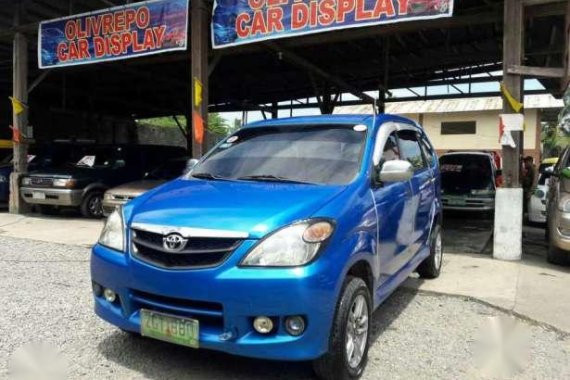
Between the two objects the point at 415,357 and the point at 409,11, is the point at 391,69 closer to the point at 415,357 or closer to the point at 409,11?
the point at 409,11

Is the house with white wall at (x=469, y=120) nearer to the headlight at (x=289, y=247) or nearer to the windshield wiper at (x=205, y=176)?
the windshield wiper at (x=205, y=176)

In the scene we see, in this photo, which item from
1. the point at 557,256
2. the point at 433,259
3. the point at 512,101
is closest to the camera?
the point at 433,259

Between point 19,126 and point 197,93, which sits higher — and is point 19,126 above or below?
below

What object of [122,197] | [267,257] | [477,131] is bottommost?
[122,197]

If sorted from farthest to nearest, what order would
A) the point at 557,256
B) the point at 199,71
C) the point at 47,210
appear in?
the point at 47,210
the point at 199,71
the point at 557,256

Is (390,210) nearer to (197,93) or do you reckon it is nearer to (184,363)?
(184,363)

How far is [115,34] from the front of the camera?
36.9 feet

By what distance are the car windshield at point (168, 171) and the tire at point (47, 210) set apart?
2757 millimetres

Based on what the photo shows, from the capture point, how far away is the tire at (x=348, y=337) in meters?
3.50

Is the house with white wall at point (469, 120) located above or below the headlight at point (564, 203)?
above

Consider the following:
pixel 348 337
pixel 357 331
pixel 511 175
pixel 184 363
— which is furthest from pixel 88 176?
pixel 348 337

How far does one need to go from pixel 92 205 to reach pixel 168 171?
6.04 feet

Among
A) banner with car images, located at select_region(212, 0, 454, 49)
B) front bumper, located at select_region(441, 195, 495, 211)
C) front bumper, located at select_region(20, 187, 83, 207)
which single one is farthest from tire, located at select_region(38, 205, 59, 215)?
front bumper, located at select_region(441, 195, 495, 211)

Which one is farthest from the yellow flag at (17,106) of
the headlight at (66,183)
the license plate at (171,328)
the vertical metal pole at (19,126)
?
the license plate at (171,328)
